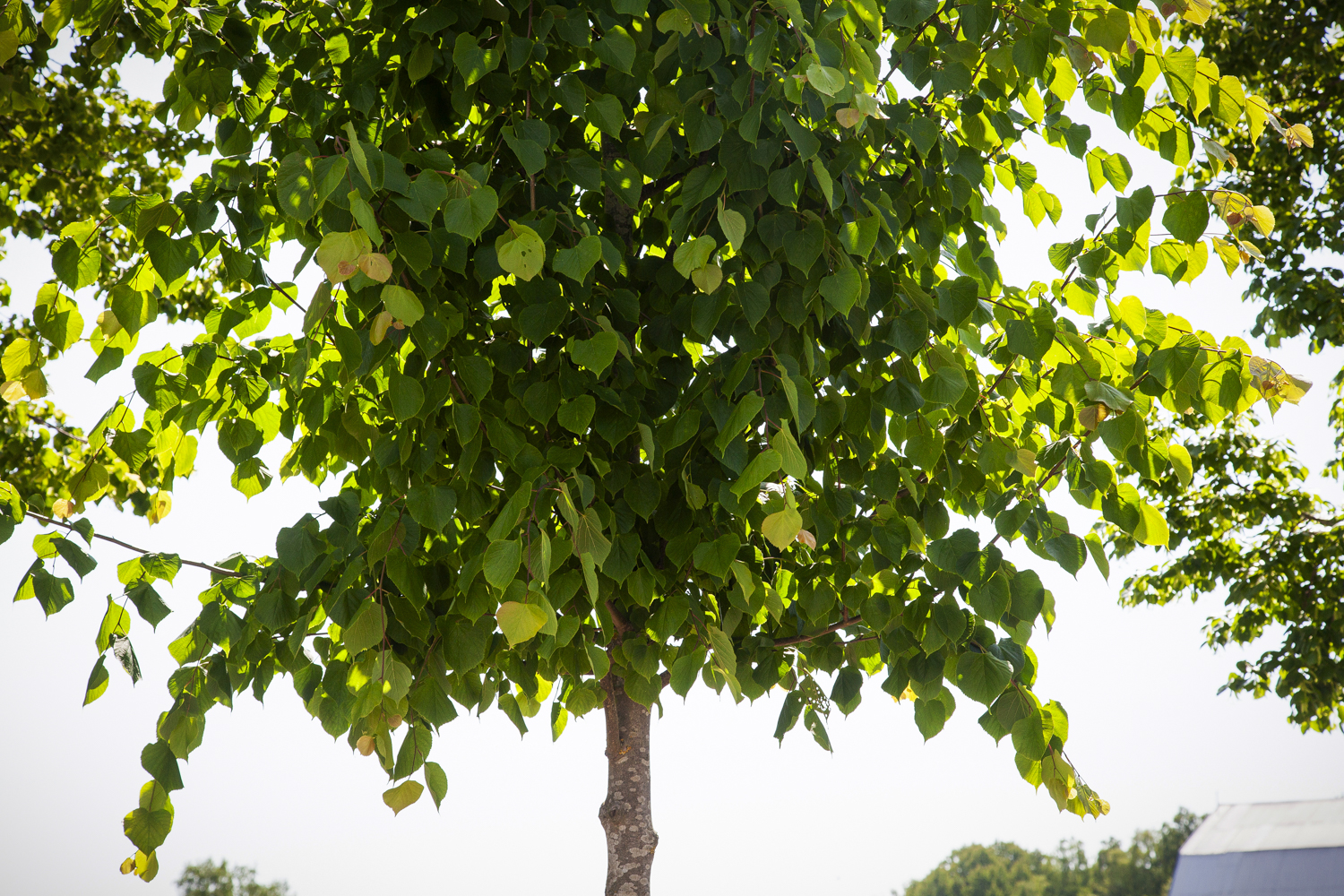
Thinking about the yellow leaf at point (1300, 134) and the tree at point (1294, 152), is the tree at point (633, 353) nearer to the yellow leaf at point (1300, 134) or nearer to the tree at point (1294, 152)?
the yellow leaf at point (1300, 134)

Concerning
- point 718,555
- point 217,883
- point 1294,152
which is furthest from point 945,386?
point 217,883

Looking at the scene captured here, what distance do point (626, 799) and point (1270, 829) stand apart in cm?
3731

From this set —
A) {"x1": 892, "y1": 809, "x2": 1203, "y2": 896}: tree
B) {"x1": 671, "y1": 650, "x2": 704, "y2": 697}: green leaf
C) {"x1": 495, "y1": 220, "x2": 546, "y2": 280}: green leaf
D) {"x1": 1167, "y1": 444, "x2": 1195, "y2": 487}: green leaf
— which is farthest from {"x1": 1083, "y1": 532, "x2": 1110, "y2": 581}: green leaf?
{"x1": 892, "y1": 809, "x2": 1203, "y2": 896}: tree

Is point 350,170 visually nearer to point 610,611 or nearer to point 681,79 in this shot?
point 681,79

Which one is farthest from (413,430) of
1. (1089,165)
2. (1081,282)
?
(1089,165)

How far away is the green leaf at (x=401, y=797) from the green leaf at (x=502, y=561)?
1.50ft

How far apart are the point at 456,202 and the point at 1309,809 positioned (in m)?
39.5

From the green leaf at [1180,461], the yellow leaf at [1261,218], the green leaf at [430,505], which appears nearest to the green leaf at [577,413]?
the green leaf at [430,505]

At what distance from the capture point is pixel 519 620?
120cm

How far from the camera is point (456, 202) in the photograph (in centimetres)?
127

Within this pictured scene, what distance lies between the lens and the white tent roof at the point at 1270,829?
28703 mm

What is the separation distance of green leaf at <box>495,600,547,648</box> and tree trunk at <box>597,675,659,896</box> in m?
0.85

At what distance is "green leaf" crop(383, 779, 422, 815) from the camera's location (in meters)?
1.44

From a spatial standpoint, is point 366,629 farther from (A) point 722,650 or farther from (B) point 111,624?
(A) point 722,650
